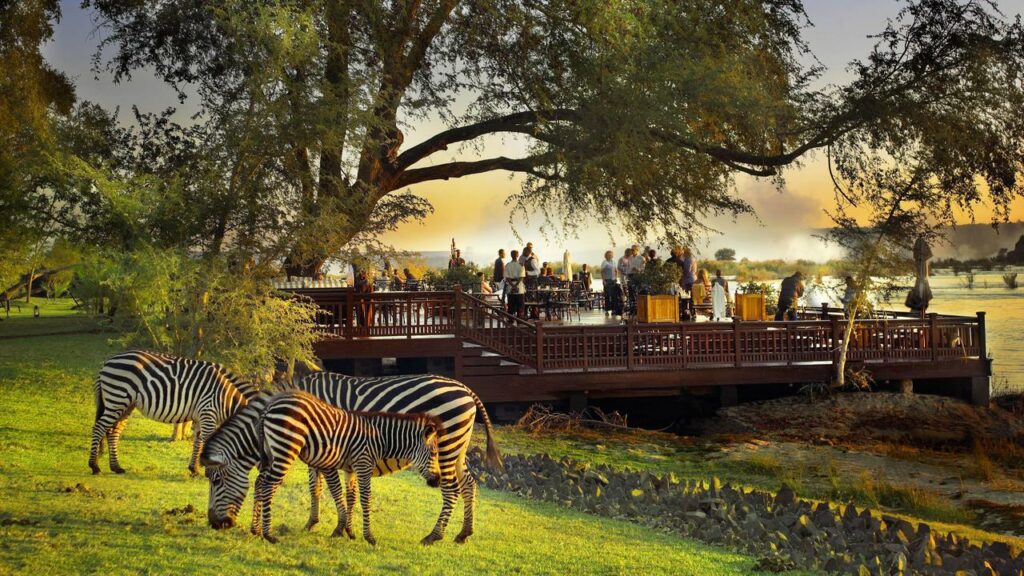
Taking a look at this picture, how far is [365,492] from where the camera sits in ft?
25.6

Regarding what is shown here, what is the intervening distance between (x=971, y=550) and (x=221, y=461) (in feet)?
24.6

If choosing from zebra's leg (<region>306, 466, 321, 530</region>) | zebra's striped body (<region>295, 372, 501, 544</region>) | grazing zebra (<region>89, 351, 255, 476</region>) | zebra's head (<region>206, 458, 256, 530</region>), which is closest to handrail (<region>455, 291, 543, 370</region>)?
grazing zebra (<region>89, 351, 255, 476</region>)

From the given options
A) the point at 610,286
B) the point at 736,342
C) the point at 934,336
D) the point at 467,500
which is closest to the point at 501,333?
the point at 736,342

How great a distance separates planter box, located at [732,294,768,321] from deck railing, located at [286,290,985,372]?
376cm

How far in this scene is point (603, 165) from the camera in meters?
20.7

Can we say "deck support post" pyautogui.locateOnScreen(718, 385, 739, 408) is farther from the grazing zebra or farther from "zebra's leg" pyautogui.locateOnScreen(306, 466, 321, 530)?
"zebra's leg" pyautogui.locateOnScreen(306, 466, 321, 530)

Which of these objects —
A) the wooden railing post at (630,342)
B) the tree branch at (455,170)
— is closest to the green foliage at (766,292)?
the wooden railing post at (630,342)

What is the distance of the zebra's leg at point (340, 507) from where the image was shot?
798 centimetres

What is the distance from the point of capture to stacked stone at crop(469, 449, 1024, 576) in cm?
985

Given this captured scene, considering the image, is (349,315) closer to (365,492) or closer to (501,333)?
(501,333)

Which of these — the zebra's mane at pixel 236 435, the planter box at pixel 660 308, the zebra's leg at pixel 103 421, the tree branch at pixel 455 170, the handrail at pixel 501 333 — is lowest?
the zebra's leg at pixel 103 421

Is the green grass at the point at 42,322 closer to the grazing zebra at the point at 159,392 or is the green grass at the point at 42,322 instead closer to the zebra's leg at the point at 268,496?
the grazing zebra at the point at 159,392

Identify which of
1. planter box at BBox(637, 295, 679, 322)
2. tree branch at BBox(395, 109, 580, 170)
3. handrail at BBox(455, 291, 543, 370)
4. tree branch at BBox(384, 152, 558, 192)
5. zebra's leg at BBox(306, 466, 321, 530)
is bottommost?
zebra's leg at BBox(306, 466, 321, 530)

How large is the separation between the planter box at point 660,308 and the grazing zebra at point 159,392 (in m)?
15.7
